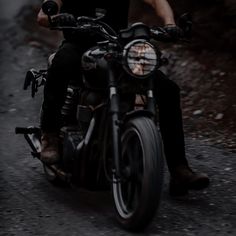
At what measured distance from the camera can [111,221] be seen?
4688 mm

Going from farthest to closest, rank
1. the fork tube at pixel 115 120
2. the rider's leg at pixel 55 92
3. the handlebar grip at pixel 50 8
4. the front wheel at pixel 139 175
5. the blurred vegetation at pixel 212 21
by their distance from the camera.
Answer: the blurred vegetation at pixel 212 21 < the rider's leg at pixel 55 92 < the handlebar grip at pixel 50 8 < the fork tube at pixel 115 120 < the front wheel at pixel 139 175

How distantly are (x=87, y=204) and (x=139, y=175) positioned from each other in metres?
0.80

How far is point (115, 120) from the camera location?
14.9 feet

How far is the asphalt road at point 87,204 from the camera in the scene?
A: 453 cm

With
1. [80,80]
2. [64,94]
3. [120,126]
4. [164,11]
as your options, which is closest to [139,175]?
[120,126]

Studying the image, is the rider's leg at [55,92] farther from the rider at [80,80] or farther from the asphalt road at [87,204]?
the asphalt road at [87,204]

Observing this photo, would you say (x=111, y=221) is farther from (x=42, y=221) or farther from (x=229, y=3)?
(x=229, y=3)

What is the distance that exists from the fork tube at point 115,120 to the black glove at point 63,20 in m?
0.43

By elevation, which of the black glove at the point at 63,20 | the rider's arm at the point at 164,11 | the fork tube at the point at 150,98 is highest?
the rider's arm at the point at 164,11

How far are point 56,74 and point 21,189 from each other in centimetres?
103

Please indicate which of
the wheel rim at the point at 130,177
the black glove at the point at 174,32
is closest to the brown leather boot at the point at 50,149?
the wheel rim at the point at 130,177

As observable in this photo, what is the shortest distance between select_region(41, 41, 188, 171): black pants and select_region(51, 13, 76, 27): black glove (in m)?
0.32

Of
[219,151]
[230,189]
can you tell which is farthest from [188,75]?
[230,189]

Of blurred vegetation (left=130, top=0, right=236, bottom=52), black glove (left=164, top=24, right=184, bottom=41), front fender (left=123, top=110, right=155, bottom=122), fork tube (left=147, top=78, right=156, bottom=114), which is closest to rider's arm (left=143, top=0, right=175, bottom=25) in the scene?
black glove (left=164, top=24, right=184, bottom=41)
